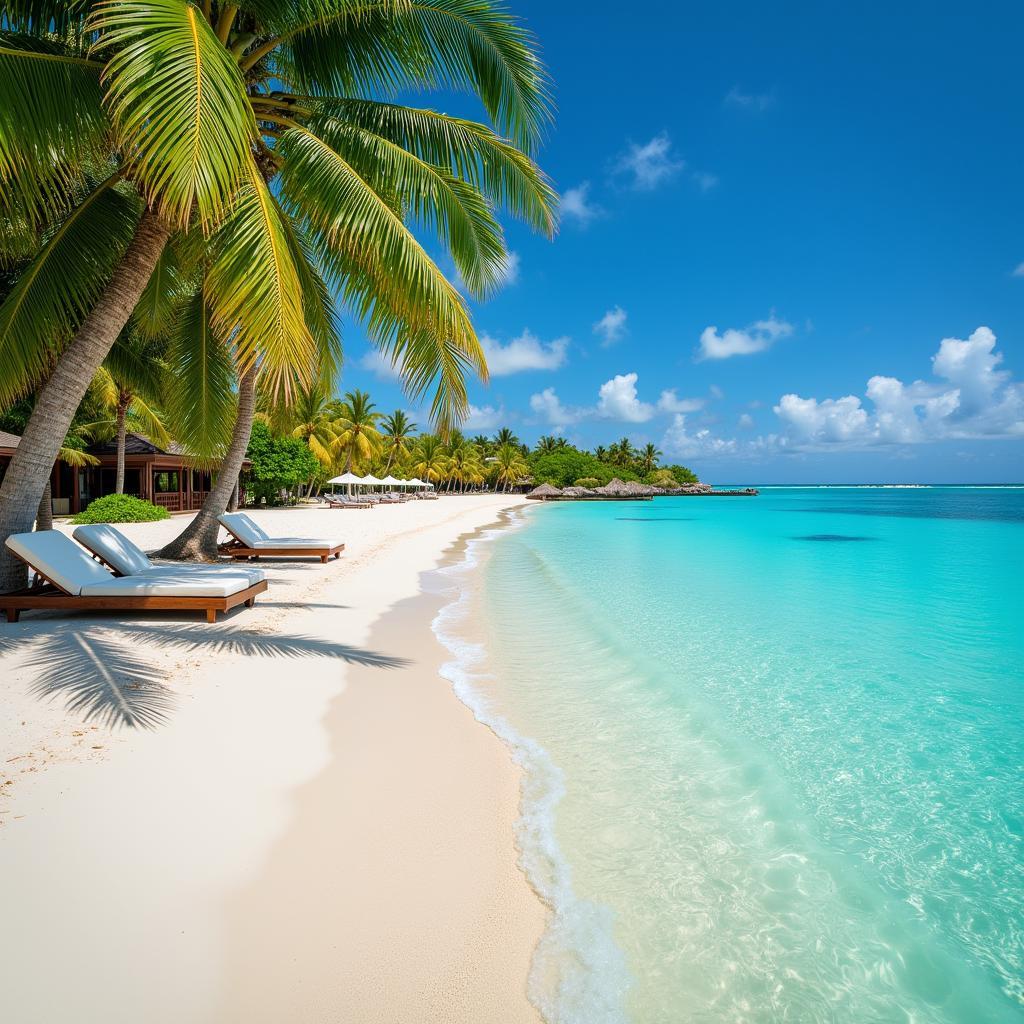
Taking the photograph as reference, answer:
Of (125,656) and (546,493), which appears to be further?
(546,493)

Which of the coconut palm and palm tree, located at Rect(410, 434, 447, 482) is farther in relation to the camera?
the coconut palm

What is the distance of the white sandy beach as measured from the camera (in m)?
2.09

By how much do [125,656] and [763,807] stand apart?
4.94m

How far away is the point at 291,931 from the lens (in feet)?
7.66

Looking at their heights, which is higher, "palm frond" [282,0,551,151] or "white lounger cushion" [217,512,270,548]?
"palm frond" [282,0,551,151]

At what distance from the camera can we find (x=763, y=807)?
3.76 meters

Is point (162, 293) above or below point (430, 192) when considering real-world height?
below

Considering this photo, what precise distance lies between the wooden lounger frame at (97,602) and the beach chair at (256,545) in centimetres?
457

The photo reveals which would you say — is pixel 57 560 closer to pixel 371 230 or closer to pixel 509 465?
pixel 371 230

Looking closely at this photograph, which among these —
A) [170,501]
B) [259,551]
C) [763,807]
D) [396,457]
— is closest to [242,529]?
[259,551]

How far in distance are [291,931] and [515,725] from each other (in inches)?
97.4

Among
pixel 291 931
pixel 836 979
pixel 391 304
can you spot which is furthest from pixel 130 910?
pixel 391 304

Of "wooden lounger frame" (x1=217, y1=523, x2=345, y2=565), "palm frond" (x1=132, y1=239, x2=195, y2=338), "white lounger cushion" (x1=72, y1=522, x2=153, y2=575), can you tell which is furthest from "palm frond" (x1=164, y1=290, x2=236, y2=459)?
"white lounger cushion" (x1=72, y1=522, x2=153, y2=575)

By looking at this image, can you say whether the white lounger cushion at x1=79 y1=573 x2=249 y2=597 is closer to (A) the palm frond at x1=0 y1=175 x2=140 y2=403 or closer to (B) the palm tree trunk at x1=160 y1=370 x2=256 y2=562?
(A) the palm frond at x1=0 y1=175 x2=140 y2=403
